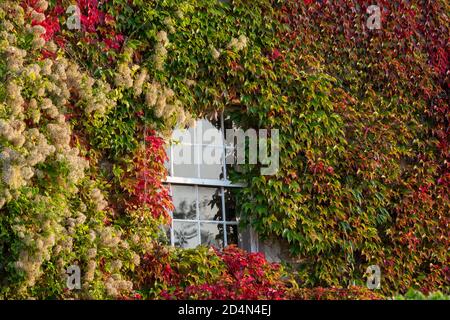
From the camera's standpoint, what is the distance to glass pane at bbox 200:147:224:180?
9.41 meters

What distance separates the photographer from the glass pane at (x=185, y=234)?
9.06 metres

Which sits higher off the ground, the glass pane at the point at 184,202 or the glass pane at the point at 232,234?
the glass pane at the point at 184,202

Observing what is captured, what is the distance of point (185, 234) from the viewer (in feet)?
29.9

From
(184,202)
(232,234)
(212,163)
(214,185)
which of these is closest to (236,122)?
(212,163)

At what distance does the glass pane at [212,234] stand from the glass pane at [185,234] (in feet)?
0.27

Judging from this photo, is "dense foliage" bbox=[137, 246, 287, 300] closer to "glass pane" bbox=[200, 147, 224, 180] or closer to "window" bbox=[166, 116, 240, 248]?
"window" bbox=[166, 116, 240, 248]

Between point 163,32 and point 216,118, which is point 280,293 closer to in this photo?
point 216,118

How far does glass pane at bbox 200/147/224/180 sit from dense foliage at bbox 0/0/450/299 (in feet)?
0.78

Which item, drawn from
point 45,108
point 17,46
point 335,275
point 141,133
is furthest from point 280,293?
point 17,46

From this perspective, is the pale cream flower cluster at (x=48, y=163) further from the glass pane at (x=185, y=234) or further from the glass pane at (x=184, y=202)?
the glass pane at (x=184, y=202)

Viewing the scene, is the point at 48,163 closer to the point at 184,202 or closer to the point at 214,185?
the point at 184,202

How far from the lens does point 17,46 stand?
8156 mm

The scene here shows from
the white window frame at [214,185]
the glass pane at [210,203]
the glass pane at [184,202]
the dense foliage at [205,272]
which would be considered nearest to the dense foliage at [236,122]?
the dense foliage at [205,272]

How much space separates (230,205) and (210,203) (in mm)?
227
